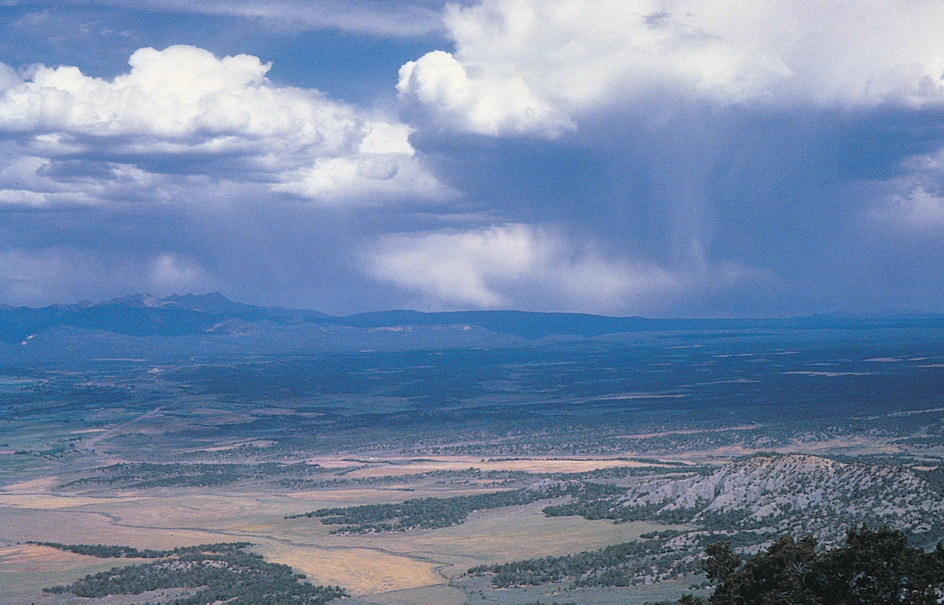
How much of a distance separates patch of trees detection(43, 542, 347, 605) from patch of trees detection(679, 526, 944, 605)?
2469 cm

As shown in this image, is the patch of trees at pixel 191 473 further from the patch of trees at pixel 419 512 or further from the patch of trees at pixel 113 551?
the patch of trees at pixel 113 551

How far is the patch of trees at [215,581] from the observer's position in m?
50.7

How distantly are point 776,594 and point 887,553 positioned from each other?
3450 millimetres

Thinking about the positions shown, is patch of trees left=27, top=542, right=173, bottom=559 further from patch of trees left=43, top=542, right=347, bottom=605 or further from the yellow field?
patch of trees left=43, top=542, right=347, bottom=605

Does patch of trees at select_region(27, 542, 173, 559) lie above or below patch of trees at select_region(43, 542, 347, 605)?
below

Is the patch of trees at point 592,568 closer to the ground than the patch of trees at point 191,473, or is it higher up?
higher up

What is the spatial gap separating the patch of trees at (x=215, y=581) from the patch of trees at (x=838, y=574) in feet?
81.0

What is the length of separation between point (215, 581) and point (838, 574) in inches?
1418

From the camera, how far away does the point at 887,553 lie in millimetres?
29719

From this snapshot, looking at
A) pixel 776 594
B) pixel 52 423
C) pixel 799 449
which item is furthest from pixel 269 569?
pixel 52 423

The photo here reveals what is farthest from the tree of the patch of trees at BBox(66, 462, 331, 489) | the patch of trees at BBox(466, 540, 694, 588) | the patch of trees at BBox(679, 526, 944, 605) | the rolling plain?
the patch of trees at BBox(66, 462, 331, 489)

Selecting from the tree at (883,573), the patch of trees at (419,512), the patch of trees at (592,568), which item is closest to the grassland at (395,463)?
the patch of trees at (592,568)

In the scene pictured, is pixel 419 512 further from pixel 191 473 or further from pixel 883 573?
pixel 883 573

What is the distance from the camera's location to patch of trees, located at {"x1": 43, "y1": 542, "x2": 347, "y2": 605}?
50688mm
